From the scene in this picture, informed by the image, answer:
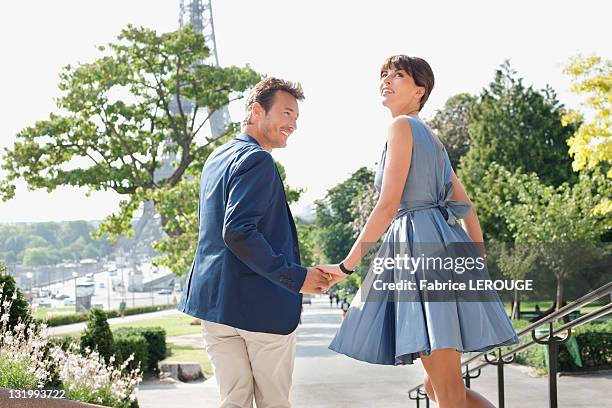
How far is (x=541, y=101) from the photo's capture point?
40031 millimetres

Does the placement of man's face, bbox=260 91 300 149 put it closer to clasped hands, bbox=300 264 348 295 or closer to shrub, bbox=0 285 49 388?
clasped hands, bbox=300 264 348 295

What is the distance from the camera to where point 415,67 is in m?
3.35

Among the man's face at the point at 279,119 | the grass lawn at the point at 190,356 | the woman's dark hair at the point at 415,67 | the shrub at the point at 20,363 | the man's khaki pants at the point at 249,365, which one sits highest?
the woman's dark hair at the point at 415,67

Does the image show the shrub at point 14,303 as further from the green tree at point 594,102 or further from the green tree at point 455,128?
the green tree at point 455,128

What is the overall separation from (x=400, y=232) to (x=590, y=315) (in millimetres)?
1279

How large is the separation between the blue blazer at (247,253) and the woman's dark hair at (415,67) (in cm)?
63

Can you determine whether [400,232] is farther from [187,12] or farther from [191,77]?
[187,12]

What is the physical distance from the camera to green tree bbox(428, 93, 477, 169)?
145 ft

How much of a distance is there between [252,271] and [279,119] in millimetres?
594

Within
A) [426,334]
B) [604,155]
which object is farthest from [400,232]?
[604,155]

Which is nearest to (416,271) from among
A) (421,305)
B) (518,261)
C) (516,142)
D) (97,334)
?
(421,305)

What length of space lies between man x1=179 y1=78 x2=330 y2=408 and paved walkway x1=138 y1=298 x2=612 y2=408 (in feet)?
34.6

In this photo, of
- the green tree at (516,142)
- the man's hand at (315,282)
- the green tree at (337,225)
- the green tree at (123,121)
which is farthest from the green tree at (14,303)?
the green tree at (337,225)

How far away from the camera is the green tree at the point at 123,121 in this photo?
28.2 metres
